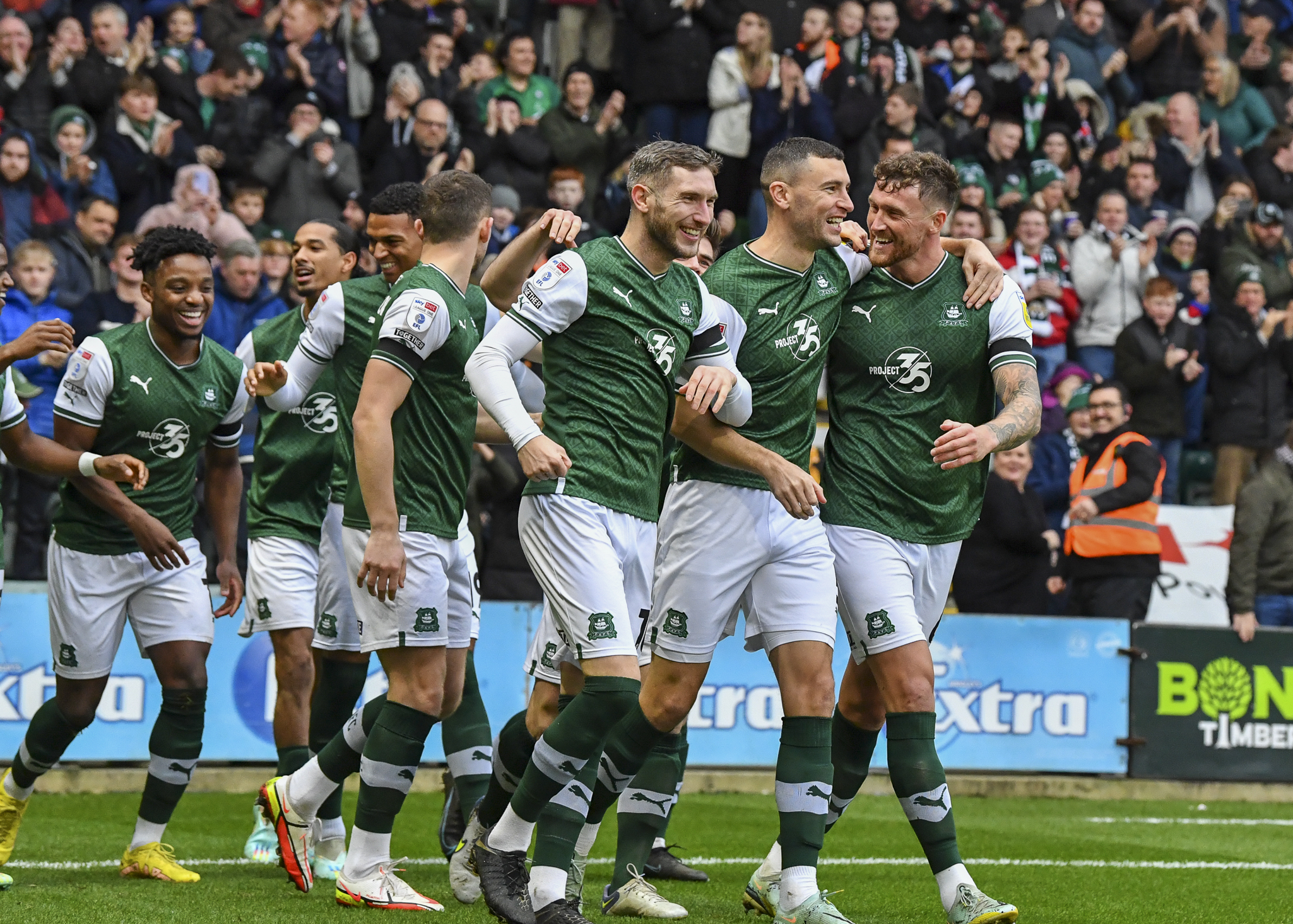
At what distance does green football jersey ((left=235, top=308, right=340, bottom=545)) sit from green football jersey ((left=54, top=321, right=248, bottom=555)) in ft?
1.92

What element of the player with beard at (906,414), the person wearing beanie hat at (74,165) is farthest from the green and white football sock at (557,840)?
the person wearing beanie hat at (74,165)

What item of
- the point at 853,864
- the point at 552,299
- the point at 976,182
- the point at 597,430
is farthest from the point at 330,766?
the point at 976,182

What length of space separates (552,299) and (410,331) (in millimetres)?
656

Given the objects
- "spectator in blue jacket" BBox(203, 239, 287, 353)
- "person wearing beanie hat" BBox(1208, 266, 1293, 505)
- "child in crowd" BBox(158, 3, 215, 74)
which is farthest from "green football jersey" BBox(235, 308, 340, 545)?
"person wearing beanie hat" BBox(1208, 266, 1293, 505)

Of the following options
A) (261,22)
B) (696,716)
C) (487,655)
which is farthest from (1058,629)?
(261,22)

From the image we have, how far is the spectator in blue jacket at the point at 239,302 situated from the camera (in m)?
12.5

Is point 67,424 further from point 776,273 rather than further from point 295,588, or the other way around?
point 776,273

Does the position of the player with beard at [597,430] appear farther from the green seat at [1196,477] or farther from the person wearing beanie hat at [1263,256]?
the person wearing beanie hat at [1263,256]

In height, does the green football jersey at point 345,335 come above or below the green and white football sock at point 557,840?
above

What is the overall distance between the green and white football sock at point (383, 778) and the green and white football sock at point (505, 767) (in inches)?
21.0

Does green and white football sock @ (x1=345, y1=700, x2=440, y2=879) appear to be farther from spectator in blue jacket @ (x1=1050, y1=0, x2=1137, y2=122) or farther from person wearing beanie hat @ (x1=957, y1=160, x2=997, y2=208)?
spectator in blue jacket @ (x1=1050, y1=0, x2=1137, y2=122)

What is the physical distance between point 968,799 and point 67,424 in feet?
22.7

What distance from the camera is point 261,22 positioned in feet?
51.3

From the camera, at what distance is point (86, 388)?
23.2ft
